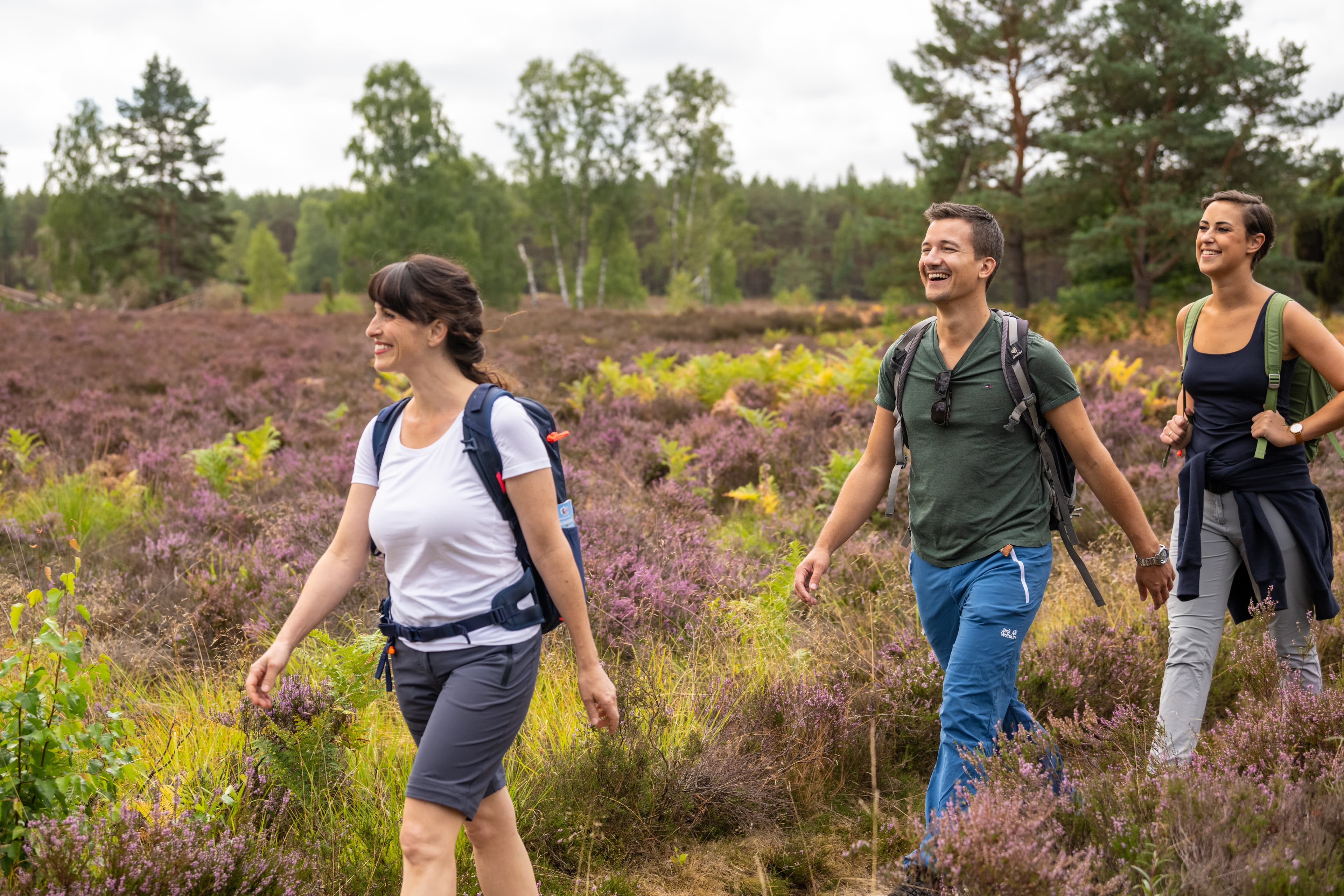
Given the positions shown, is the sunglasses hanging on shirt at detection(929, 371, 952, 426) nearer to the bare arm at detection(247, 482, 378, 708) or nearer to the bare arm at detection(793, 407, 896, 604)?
the bare arm at detection(793, 407, 896, 604)

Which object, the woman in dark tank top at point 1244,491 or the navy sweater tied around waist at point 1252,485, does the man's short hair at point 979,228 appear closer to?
the woman in dark tank top at point 1244,491

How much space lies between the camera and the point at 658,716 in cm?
355

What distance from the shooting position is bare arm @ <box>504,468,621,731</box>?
92.0 inches

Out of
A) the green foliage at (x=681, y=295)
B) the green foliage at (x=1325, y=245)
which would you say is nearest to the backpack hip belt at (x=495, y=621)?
the green foliage at (x=681, y=295)

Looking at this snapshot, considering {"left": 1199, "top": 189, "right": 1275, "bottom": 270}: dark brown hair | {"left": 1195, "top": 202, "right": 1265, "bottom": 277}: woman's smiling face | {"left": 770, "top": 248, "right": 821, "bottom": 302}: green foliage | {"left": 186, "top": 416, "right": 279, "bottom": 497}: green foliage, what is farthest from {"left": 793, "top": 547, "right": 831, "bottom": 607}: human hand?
{"left": 770, "top": 248, "right": 821, "bottom": 302}: green foliage

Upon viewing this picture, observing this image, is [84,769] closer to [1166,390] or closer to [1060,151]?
[1166,390]

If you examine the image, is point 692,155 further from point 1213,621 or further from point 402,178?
point 1213,621

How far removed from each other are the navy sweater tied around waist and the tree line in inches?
111

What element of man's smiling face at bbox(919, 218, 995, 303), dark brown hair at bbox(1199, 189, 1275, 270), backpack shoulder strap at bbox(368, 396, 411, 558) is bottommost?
backpack shoulder strap at bbox(368, 396, 411, 558)

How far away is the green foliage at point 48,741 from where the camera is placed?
2406mm

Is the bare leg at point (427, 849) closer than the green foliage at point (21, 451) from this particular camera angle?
Yes

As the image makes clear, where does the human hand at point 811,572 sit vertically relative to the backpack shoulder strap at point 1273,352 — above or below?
below

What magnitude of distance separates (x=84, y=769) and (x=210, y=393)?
10.7 metres

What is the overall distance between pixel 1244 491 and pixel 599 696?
2477 mm
